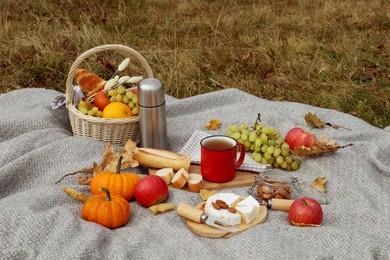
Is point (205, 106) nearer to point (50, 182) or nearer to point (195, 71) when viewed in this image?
point (195, 71)

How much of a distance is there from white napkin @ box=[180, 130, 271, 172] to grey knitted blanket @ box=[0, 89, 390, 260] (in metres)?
0.08

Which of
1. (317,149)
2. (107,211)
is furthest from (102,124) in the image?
(317,149)

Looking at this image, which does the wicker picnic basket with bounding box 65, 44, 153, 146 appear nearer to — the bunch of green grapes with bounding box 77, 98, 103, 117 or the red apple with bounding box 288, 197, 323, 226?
the bunch of green grapes with bounding box 77, 98, 103, 117

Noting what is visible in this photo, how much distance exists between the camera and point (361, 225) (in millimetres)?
2482

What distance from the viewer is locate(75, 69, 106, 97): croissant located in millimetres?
3270

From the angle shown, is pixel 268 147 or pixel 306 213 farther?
pixel 268 147

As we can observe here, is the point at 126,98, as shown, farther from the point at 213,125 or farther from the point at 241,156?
the point at 241,156

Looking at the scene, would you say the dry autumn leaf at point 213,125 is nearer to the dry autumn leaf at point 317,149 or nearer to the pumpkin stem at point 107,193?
the dry autumn leaf at point 317,149

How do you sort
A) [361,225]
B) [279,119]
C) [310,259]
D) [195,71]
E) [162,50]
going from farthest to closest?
[162,50] < [195,71] < [279,119] < [361,225] < [310,259]

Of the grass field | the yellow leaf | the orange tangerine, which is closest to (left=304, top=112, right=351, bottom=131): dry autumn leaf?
the yellow leaf

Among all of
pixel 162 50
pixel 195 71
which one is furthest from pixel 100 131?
pixel 162 50

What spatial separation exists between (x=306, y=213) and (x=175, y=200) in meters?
0.64

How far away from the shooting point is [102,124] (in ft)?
10.1

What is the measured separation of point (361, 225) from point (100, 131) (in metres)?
1.53
